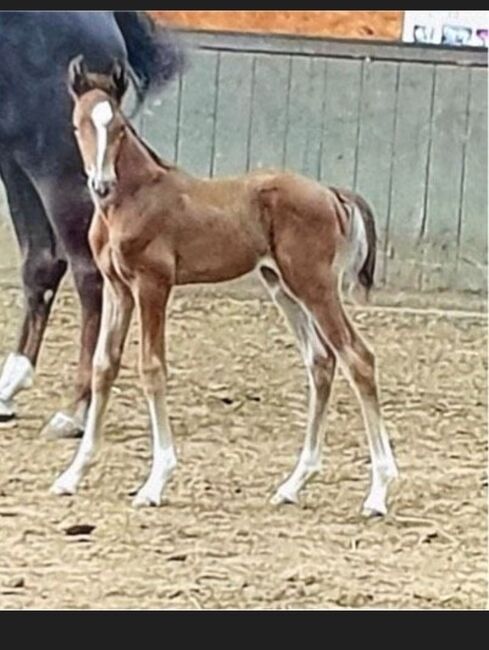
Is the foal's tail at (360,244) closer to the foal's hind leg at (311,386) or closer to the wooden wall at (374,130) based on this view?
the foal's hind leg at (311,386)

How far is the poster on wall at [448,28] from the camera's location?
445cm

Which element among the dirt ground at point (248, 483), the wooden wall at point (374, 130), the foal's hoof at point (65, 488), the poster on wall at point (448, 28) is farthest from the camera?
the wooden wall at point (374, 130)

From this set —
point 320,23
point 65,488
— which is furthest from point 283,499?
point 320,23

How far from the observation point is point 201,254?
136 inches

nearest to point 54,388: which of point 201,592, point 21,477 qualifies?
point 21,477

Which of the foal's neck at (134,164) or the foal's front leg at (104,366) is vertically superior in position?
the foal's neck at (134,164)

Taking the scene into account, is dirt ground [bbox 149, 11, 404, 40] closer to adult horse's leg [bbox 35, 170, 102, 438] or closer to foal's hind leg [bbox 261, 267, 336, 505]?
adult horse's leg [bbox 35, 170, 102, 438]

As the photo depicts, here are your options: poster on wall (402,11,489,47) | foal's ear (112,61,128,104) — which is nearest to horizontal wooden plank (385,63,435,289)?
poster on wall (402,11,489,47)

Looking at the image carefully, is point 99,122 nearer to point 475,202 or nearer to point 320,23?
point 475,202

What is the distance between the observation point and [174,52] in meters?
3.78

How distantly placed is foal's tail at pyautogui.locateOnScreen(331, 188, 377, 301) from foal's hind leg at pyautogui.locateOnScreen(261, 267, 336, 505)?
0.42 ft

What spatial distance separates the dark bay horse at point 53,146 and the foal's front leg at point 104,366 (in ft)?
0.58

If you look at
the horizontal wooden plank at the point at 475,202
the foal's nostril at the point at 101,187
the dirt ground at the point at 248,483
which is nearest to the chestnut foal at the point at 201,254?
the foal's nostril at the point at 101,187

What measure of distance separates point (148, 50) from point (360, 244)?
58cm
